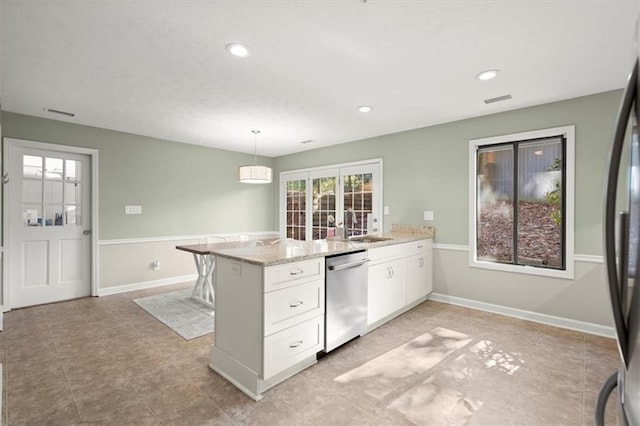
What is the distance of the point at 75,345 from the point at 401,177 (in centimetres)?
435

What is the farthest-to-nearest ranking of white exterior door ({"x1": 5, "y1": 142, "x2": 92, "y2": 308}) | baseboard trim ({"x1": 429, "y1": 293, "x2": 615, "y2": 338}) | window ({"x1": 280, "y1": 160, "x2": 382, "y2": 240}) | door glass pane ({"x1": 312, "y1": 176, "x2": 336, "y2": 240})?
door glass pane ({"x1": 312, "y1": 176, "x2": 336, "y2": 240}) < window ({"x1": 280, "y1": 160, "x2": 382, "y2": 240}) < white exterior door ({"x1": 5, "y1": 142, "x2": 92, "y2": 308}) < baseboard trim ({"x1": 429, "y1": 293, "x2": 615, "y2": 338})

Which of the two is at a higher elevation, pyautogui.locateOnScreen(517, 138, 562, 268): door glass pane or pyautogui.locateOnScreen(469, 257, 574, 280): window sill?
pyautogui.locateOnScreen(517, 138, 562, 268): door glass pane

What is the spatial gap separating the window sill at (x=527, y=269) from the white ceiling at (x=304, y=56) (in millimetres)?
1878

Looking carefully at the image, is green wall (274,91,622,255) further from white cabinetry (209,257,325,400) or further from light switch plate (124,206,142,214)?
light switch plate (124,206,142,214)

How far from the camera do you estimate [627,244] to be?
2.11 ft

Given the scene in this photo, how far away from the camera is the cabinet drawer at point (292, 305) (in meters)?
2.07

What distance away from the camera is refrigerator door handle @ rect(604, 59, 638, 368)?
660 millimetres

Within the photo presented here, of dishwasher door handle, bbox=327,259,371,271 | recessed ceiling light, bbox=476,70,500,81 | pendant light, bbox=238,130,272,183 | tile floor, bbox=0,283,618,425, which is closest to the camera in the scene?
tile floor, bbox=0,283,618,425

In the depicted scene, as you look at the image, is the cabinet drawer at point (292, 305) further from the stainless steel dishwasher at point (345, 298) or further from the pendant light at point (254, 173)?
the pendant light at point (254, 173)

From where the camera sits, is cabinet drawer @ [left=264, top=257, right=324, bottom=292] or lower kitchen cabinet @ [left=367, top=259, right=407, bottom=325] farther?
lower kitchen cabinet @ [left=367, top=259, right=407, bottom=325]

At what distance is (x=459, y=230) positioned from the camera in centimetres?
403

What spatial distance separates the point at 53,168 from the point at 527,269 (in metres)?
6.26

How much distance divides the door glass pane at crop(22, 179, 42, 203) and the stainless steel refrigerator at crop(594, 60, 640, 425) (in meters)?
5.53

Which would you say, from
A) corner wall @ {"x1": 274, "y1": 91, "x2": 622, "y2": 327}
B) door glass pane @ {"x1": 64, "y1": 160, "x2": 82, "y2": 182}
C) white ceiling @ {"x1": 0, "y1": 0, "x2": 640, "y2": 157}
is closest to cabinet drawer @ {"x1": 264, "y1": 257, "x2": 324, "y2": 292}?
white ceiling @ {"x1": 0, "y1": 0, "x2": 640, "y2": 157}
